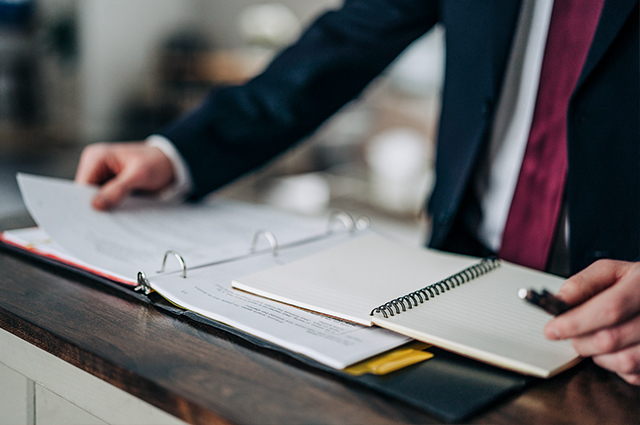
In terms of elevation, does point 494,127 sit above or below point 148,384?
above

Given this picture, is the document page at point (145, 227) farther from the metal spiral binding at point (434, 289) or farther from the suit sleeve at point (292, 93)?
the metal spiral binding at point (434, 289)

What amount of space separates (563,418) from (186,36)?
21.5 feet

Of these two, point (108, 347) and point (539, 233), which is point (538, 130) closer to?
point (539, 233)

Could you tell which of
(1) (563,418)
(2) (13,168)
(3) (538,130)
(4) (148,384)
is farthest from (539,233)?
(2) (13,168)

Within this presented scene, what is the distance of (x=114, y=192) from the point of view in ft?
2.83

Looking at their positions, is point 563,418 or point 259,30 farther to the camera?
point 259,30

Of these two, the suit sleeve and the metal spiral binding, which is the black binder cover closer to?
the metal spiral binding

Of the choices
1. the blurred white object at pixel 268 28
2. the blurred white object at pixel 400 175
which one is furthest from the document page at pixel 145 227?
the blurred white object at pixel 268 28

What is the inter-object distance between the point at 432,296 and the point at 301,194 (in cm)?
411

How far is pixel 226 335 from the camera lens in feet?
1.61

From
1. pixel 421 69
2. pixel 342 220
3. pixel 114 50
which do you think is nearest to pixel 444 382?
pixel 342 220

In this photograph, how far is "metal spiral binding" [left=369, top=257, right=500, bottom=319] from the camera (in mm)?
489

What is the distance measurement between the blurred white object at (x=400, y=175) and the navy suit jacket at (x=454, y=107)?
2975 mm

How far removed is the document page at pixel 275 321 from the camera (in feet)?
1.46
